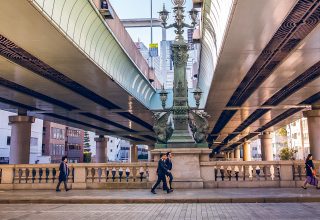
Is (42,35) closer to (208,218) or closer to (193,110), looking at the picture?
(193,110)

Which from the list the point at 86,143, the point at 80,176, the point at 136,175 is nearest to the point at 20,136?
the point at 80,176

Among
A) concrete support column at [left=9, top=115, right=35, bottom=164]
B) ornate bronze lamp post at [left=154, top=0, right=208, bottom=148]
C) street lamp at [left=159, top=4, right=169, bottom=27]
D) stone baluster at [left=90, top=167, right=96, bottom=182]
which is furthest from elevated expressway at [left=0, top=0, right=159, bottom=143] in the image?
stone baluster at [left=90, top=167, right=96, bottom=182]

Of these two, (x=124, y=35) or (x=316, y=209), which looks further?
(x=124, y=35)

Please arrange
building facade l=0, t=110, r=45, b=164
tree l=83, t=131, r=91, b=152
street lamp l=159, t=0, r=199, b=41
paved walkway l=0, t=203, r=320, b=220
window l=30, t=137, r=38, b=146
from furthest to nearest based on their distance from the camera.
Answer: tree l=83, t=131, r=91, b=152 → window l=30, t=137, r=38, b=146 → building facade l=0, t=110, r=45, b=164 → street lamp l=159, t=0, r=199, b=41 → paved walkway l=0, t=203, r=320, b=220

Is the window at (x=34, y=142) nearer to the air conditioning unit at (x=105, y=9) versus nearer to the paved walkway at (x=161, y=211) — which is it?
the air conditioning unit at (x=105, y=9)

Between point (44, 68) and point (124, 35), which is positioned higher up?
point (124, 35)

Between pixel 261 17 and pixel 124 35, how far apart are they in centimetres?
1154

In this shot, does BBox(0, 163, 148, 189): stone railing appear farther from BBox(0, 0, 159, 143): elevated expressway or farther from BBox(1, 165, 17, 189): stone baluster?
BBox(0, 0, 159, 143): elevated expressway

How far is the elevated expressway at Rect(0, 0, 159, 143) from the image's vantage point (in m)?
14.6

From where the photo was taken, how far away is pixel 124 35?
78.9ft

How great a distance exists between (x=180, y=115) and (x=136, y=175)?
371 cm

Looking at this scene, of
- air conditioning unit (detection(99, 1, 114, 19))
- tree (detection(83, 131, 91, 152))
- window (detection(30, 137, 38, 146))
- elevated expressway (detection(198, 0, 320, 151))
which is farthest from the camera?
tree (detection(83, 131, 91, 152))

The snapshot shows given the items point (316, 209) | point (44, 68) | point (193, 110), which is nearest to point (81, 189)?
point (193, 110)

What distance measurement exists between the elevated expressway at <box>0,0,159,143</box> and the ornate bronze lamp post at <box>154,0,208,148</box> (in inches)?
158
